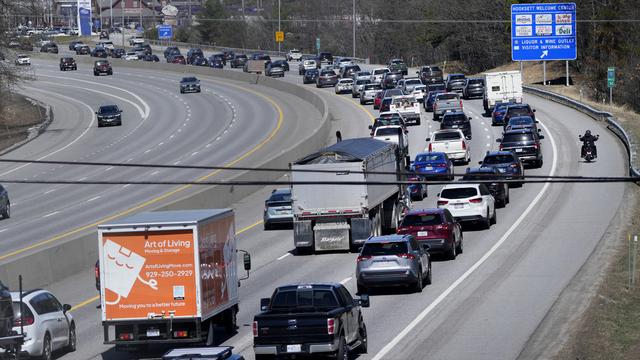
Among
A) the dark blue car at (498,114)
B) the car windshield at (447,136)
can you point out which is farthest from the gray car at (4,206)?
the dark blue car at (498,114)

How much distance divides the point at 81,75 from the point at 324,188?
3693 inches

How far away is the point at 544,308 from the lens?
26.1 meters

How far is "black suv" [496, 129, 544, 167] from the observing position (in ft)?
169

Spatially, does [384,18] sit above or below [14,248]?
above

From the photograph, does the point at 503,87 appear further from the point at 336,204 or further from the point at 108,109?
the point at 336,204

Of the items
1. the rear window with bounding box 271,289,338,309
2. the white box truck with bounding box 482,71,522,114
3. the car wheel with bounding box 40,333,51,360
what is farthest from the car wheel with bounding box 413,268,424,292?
the white box truck with bounding box 482,71,522,114

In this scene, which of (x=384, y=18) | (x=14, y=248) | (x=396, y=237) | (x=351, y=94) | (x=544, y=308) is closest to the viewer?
(x=544, y=308)

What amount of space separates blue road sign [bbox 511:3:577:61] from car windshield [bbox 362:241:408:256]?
4632 centimetres

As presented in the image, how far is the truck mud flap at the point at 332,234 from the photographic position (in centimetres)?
3512

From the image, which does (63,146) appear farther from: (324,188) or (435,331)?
(435,331)

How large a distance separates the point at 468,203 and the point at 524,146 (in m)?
14.9

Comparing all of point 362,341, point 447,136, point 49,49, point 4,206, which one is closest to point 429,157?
point 447,136

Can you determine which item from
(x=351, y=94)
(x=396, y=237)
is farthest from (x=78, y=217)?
(x=351, y=94)

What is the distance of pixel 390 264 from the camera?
1087 inches
